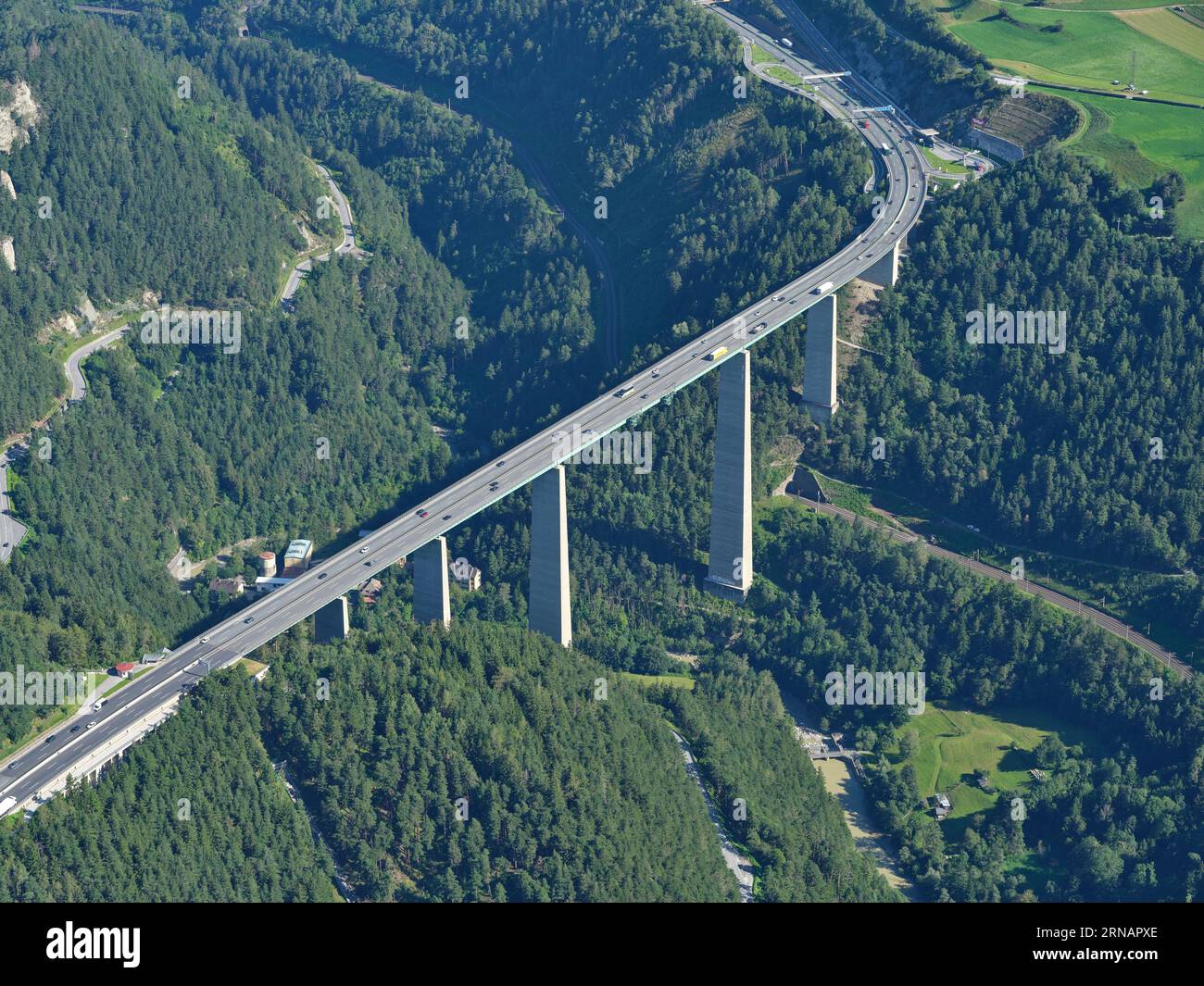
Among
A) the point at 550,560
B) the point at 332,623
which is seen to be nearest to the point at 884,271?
the point at 550,560

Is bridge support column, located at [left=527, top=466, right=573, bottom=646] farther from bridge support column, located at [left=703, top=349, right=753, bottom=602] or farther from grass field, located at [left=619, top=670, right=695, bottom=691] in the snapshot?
bridge support column, located at [left=703, top=349, right=753, bottom=602]

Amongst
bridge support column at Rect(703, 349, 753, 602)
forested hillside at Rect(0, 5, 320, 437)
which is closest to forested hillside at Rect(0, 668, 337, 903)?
bridge support column at Rect(703, 349, 753, 602)

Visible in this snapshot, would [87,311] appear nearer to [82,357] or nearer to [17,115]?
[82,357]

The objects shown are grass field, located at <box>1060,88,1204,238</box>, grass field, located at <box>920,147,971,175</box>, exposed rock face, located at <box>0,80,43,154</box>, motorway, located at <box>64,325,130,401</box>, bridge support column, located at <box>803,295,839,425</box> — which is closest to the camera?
bridge support column, located at <box>803,295,839,425</box>

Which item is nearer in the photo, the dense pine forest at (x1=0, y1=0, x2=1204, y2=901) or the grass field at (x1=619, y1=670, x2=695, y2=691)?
the dense pine forest at (x1=0, y1=0, x2=1204, y2=901)

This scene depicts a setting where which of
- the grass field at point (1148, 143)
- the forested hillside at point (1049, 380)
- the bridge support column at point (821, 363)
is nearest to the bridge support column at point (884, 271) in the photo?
the forested hillside at point (1049, 380)
